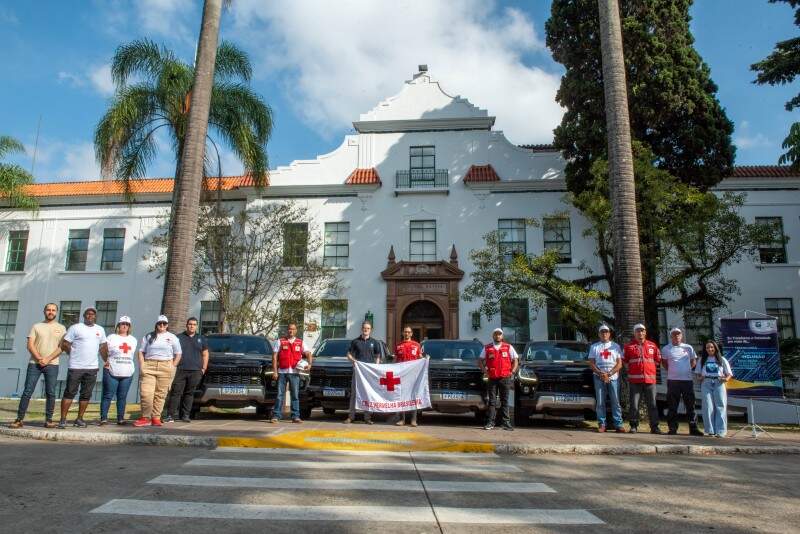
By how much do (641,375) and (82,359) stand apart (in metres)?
9.49

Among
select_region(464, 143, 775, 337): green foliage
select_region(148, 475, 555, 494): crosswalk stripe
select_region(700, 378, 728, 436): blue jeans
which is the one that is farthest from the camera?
select_region(464, 143, 775, 337): green foliage

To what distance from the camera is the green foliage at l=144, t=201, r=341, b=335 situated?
68.6 ft

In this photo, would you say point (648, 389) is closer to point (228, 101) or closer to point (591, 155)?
point (591, 155)

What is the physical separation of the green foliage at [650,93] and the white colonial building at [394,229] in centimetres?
307

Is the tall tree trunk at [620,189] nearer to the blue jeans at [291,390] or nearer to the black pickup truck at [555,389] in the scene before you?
the black pickup truck at [555,389]

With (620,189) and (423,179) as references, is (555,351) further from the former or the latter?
(423,179)

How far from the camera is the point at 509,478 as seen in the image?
5.89 meters

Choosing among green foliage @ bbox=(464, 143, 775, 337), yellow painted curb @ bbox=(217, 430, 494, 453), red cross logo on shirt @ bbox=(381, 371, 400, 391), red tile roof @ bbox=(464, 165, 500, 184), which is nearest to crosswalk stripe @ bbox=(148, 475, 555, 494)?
yellow painted curb @ bbox=(217, 430, 494, 453)

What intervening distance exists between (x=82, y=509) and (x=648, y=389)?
9182 mm

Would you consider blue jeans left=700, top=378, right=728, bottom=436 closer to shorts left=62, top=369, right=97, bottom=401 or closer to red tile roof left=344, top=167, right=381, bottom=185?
shorts left=62, top=369, right=97, bottom=401

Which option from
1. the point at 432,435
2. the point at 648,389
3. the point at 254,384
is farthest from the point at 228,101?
the point at 648,389

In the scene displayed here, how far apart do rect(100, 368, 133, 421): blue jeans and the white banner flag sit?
3.95 meters

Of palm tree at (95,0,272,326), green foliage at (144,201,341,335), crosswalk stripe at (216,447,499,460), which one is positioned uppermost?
palm tree at (95,0,272,326)

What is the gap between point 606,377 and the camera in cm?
1037
